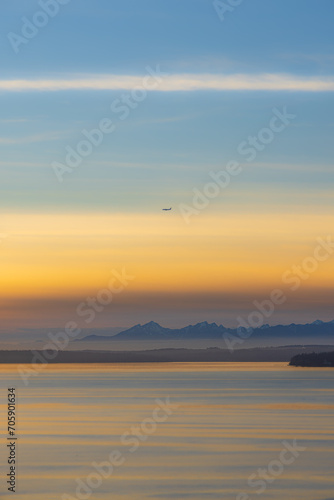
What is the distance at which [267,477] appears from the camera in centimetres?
3416

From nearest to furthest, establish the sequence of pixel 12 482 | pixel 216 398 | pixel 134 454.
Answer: pixel 12 482 → pixel 134 454 → pixel 216 398

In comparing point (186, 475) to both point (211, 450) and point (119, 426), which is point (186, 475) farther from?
point (119, 426)

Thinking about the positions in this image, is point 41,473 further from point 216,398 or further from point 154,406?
point 216,398

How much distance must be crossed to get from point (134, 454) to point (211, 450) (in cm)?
346

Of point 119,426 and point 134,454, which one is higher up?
point 119,426

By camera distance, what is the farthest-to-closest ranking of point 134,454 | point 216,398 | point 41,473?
point 216,398 < point 134,454 < point 41,473

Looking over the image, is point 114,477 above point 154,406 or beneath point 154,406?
beneath

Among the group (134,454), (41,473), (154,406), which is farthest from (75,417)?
(41,473)

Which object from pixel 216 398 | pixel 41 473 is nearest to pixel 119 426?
pixel 41 473

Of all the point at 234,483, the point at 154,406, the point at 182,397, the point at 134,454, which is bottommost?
the point at 234,483

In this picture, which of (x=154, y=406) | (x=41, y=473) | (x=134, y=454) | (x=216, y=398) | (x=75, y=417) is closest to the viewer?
(x=41, y=473)

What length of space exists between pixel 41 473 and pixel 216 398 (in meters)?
50.1

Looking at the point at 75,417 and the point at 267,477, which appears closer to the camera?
the point at 267,477

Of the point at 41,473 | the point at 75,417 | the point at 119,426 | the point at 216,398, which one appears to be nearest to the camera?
the point at 41,473
